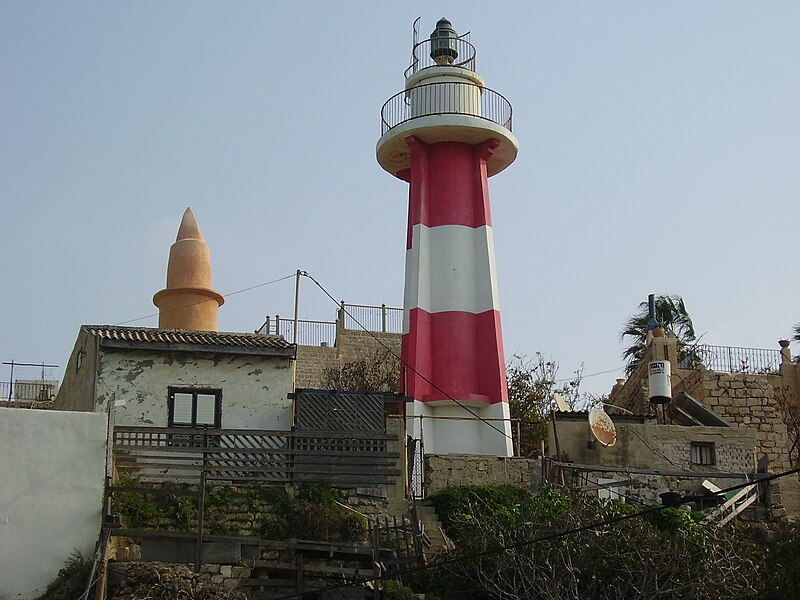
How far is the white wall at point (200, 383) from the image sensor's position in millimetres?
25109

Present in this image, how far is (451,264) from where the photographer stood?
104 feet

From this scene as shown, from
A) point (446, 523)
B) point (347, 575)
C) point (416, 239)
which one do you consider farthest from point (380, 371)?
point (347, 575)

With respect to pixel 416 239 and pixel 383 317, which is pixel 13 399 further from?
pixel 416 239

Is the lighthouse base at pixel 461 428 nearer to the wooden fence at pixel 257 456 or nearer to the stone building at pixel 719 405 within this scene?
the stone building at pixel 719 405

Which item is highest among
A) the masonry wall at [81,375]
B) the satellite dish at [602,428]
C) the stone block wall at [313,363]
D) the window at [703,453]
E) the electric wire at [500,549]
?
the stone block wall at [313,363]

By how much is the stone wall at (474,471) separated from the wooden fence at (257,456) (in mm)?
1475

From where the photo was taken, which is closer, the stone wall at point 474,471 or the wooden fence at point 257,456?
the wooden fence at point 257,456

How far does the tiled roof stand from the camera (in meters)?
25.4

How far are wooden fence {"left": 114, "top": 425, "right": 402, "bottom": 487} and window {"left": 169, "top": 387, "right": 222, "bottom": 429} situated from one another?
1.67ft

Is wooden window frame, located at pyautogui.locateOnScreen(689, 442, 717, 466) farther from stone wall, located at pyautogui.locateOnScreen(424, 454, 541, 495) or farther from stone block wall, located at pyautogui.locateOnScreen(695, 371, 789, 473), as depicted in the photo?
stone block wall, located at pyautogui.locateOnScreen(695, 371, 789, 473)

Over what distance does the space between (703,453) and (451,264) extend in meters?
7.46

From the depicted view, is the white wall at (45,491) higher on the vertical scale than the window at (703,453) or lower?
lower

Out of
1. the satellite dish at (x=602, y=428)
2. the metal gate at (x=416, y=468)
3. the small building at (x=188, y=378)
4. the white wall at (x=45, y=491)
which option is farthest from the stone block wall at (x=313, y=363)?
the white wall at (x=45, y=491)

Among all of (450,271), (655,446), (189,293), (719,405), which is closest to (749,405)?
(719,405)
